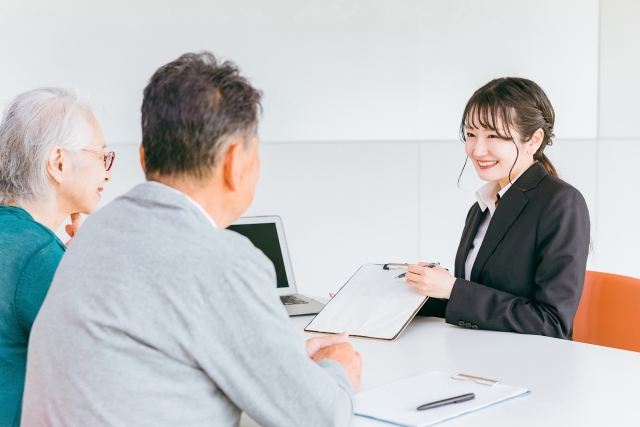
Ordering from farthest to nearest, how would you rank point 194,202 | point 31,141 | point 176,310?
point 31,141 → point 194,202 → point 176,310

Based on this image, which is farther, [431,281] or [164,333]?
[431,281]

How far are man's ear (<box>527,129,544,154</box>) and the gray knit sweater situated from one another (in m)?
1.31

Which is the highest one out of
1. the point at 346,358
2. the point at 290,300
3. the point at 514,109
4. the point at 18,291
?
the point at 514,109

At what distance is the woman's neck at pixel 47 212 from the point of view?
1670 mm

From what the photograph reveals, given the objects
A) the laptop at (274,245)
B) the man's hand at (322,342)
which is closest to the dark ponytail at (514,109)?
the laptop at (274,245)

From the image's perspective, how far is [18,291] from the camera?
4.72 feet

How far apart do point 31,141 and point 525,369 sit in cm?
126

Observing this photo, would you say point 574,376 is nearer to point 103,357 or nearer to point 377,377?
point 377,377

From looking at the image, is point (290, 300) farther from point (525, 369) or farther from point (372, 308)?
point (525, 369)

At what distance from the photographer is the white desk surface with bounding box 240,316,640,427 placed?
125cm

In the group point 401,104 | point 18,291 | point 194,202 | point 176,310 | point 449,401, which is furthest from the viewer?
point 401,104

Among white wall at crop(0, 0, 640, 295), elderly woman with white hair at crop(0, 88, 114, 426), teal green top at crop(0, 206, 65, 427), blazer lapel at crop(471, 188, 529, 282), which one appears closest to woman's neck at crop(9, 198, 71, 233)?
elderly woman with white hair at crop(0, 88, 114, 426)

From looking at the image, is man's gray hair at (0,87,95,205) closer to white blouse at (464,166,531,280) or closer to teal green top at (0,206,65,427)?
teal green top at (0,206,65,427)

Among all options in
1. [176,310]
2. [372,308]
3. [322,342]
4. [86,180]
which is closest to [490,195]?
[372,308]
